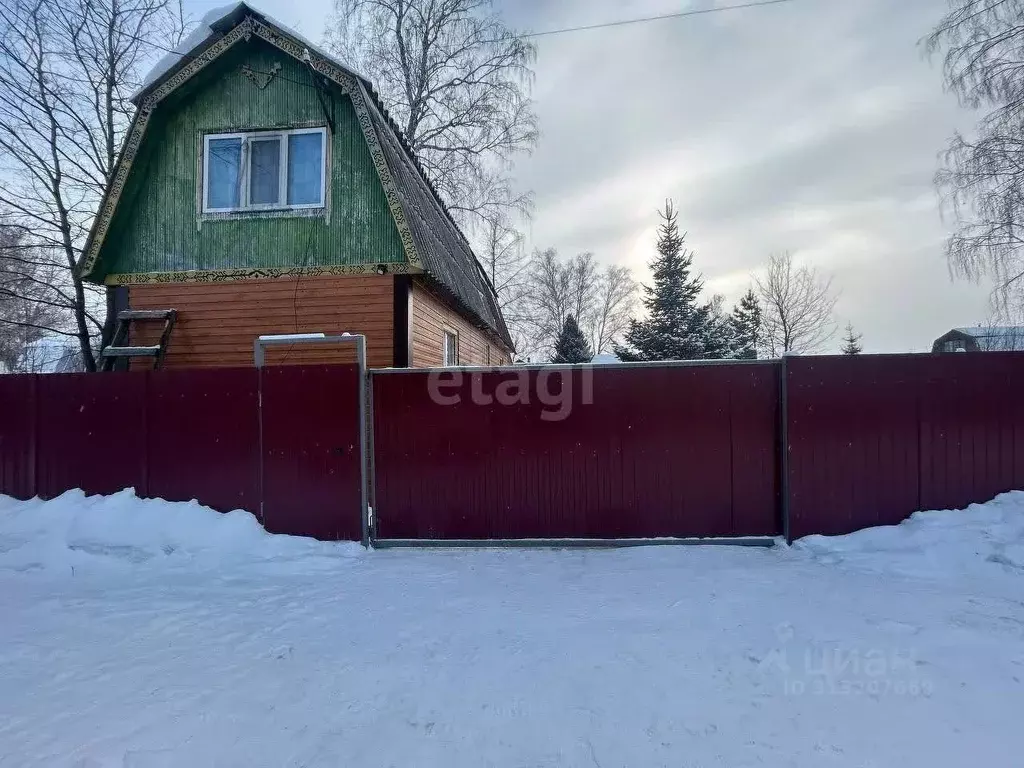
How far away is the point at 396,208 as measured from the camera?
24.1 ft

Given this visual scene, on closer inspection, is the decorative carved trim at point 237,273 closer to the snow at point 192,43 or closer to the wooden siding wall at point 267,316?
the wooden siding wall at point 267,316

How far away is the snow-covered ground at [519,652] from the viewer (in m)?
2.60

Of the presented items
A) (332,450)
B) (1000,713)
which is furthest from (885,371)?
(332,450)

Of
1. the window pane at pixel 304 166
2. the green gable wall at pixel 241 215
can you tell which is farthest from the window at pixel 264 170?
the green gable wall at pixel 241 215

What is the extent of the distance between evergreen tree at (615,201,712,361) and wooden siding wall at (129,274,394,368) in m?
15.1

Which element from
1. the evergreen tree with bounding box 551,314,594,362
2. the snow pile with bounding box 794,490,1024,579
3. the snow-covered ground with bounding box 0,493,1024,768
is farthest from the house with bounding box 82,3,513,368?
the evergreen tree with bounding box 551,314,594,362

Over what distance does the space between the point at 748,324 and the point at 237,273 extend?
25854mm

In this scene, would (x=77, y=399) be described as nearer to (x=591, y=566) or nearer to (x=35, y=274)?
(x=591, y=566)

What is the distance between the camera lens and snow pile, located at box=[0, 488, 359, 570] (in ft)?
17.7

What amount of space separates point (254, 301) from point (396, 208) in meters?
2.57

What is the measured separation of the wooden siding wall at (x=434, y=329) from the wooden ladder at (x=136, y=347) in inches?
141

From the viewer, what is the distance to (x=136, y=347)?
25.7 feet

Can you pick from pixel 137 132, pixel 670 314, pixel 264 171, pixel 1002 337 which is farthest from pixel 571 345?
pixel 137 132

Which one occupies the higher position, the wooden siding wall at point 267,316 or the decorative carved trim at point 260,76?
the decorative carved trim at point 260,76
